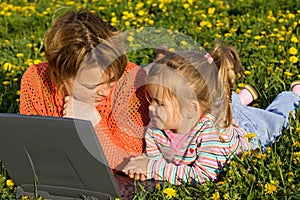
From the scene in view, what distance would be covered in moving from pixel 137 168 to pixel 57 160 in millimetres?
524

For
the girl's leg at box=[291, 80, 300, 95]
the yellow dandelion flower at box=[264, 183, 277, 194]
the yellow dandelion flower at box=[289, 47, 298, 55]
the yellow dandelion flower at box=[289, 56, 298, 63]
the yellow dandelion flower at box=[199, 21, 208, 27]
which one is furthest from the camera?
the yellow dandelion flower at box=[199, 21, 208, 27]

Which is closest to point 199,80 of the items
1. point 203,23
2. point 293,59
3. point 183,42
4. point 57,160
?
point 57,160

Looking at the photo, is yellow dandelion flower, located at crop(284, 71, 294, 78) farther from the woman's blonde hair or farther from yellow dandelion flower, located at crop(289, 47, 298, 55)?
the woman's blonde hair

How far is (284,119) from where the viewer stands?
360cm

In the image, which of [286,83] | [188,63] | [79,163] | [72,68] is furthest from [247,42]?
[79,163]

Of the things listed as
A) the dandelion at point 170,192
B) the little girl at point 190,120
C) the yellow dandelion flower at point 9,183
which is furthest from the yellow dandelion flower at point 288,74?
the yellow dandelion flower at point 9,183

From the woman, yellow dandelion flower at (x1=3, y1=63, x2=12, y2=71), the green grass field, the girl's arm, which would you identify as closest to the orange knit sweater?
the woman

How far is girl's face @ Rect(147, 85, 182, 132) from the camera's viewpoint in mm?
2998

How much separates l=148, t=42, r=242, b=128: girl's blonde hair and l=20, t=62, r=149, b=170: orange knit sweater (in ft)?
0.89

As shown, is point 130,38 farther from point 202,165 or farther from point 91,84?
point 202,165

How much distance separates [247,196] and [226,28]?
8.53 feet

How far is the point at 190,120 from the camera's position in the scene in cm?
309


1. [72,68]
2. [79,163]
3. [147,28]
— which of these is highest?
[72,68]

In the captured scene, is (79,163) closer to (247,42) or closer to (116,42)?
(116,42)
